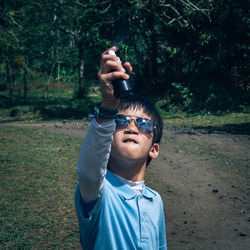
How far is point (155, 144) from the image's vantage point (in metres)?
2.40

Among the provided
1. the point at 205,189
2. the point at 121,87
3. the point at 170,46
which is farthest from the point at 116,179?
the point at 170,46

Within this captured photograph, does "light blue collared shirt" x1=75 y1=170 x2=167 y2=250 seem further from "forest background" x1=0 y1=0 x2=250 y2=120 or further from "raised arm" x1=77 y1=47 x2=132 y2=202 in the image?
"forest background" x1=0 y1=0 x2=250 y2=120

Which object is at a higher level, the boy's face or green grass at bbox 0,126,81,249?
the boy's face

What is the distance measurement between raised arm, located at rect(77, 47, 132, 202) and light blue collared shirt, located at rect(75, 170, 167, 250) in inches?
5.2

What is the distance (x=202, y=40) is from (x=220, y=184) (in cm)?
1111

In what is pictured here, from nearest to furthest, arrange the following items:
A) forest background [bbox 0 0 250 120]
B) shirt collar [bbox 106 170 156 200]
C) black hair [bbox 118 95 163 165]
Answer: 1. shirt collar [bbox 106 170 156 200]
2. black hair [bbox 118 95 163 165]
3. forest background [bbox 0 0 250 120]

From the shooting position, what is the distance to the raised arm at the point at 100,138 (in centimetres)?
136

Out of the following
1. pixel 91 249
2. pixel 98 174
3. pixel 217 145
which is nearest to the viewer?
pixel 98 174

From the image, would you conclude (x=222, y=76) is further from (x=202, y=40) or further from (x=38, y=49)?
(x=38, y=49)

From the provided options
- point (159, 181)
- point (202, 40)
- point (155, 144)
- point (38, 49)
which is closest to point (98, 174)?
point (155, 144)

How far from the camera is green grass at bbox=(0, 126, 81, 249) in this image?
383 centimetres

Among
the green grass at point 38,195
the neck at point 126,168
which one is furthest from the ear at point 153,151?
the green grass at point 38,195

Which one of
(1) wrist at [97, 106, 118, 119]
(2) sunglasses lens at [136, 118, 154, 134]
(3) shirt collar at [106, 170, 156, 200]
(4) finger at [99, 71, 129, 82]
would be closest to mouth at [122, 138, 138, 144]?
(2) sunglasses lens at [136, 118, 154, 134]

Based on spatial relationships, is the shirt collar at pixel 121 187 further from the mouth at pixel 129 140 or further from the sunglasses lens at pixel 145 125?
the sunglasses lens at pixel 145 125
